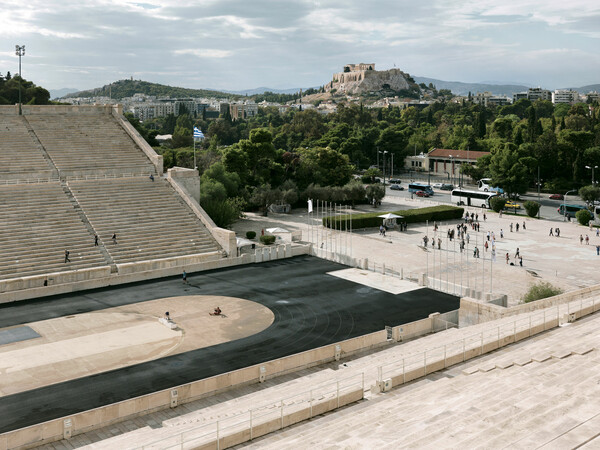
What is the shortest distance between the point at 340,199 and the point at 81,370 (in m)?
47.8

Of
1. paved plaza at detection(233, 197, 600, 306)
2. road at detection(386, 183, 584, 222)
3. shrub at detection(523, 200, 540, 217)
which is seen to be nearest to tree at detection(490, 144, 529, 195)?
road at detection(386, 183, 584, 222)

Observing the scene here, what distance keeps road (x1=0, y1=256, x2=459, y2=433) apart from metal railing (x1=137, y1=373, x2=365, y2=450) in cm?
588

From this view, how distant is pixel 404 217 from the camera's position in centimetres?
6169

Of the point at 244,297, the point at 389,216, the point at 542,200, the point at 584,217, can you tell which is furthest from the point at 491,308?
the point at 542,200

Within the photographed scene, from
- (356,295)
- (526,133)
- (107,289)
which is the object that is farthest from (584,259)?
(526,133)

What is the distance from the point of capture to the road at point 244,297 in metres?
22.9

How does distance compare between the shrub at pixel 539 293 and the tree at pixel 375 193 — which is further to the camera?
the tree at pixel 375 193

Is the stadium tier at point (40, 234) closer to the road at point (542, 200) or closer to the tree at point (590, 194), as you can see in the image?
the road at point (542, 200)

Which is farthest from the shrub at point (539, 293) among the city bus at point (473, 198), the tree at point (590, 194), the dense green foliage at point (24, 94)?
the dense green foliage at point (24, 94)

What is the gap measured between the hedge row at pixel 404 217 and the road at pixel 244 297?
12.8m

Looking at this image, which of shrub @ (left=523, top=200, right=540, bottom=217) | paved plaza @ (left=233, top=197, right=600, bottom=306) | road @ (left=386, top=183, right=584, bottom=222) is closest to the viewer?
paved plaza @ (left=233, top=197, right=600, bottom=306)

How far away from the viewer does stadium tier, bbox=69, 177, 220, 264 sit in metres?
42.8

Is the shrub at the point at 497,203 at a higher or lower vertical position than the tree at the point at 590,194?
lower

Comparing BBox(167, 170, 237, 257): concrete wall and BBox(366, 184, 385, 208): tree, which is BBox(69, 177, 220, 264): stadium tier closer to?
BBox(167, 170, 237, 257): concrete wall
